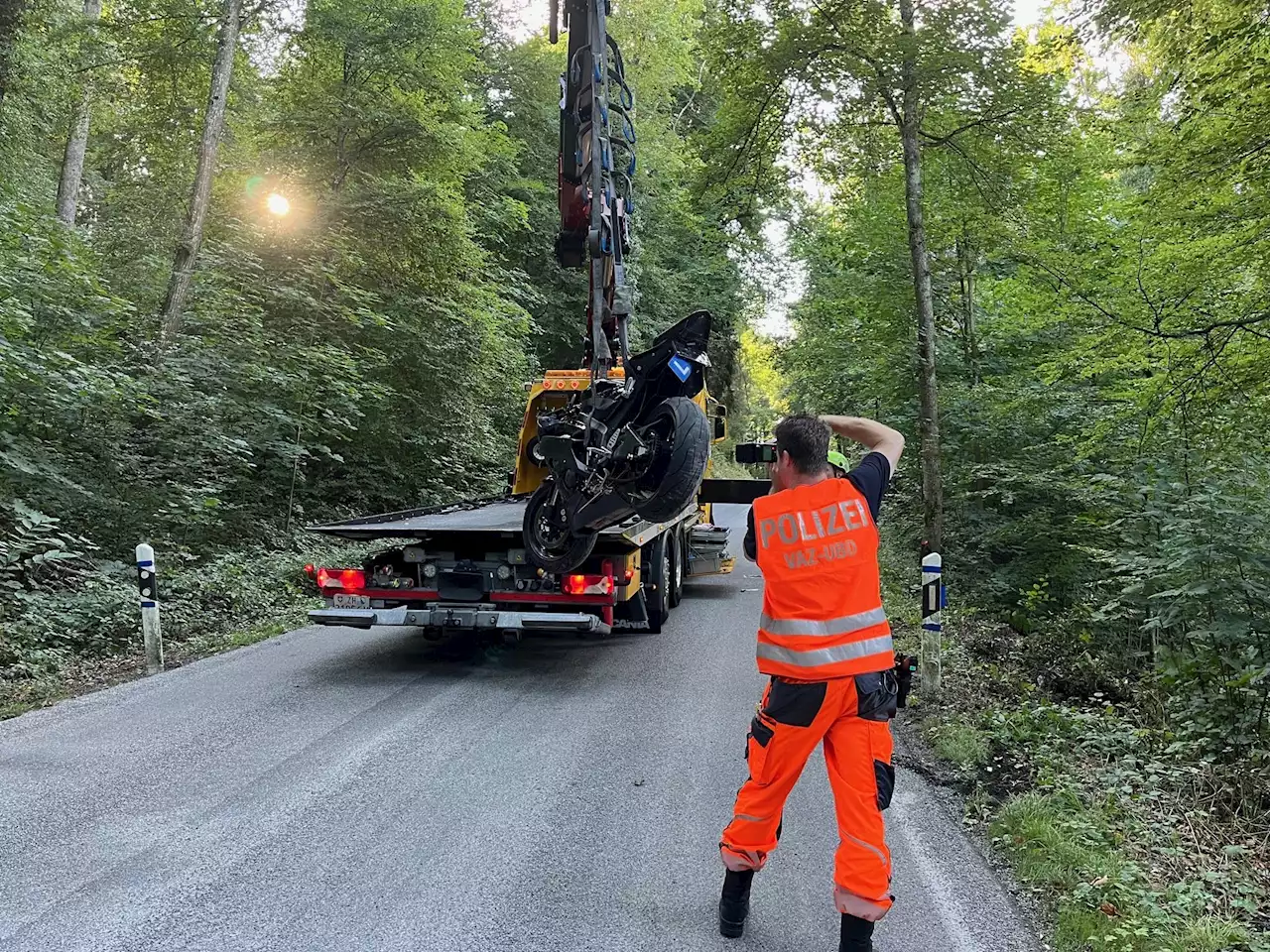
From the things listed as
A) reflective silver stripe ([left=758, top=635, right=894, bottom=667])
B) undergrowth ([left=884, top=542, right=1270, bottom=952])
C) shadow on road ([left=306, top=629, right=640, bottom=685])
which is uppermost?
reflective silver stripe ([left=758, top=635, right=894, bottom=667])

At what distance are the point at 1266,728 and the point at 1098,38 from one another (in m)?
5.37

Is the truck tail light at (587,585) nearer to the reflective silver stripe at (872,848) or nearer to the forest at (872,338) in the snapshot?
the forest at (872,338)

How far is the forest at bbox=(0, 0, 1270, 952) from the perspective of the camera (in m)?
5.42

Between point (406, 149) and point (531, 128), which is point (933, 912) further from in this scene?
point (531, 128)

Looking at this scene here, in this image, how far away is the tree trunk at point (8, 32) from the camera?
383 inches

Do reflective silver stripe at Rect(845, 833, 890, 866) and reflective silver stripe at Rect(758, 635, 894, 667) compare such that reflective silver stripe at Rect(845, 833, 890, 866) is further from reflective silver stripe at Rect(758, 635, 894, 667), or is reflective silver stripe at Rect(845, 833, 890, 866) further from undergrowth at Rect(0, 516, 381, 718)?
undergrowth at Rect(0, 516, 381, 718)

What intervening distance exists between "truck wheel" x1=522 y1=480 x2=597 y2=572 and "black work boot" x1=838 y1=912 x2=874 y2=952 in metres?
3.69

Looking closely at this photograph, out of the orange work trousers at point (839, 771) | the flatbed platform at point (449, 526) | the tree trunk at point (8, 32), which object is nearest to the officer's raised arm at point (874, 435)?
the orange work trousers at point (839, 771)

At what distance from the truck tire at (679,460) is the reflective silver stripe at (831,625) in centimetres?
196

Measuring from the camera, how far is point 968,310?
1348 cm

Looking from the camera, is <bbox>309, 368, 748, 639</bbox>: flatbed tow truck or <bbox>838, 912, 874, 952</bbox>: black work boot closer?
<bbox>838, 912, 874, 952</bbox>: black work boot

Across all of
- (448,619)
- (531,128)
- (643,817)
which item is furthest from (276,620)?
(531,128)

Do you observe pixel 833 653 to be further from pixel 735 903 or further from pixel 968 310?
pixel 968 310

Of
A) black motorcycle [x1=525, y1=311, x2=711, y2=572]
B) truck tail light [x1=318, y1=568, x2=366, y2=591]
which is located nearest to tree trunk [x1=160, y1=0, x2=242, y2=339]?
truck tail light [x1=318, y1=568, x2=366, y2=591]
